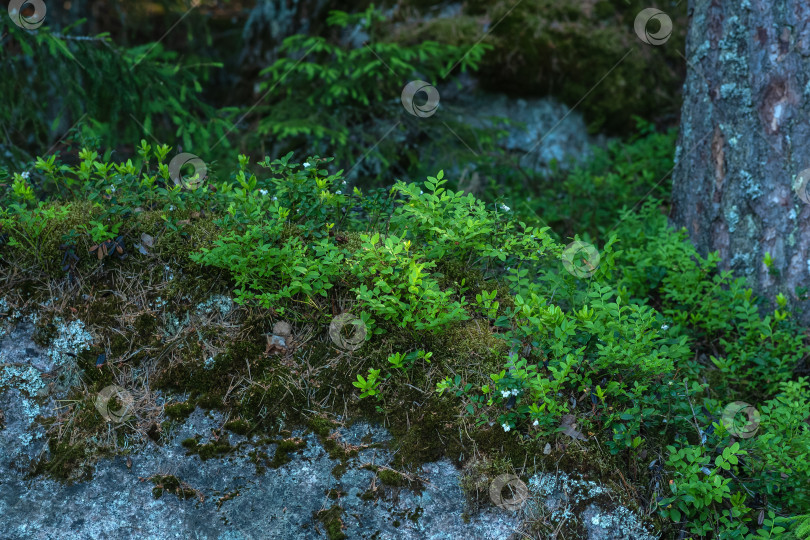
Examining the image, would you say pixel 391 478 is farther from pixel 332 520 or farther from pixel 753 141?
pixel 753 141

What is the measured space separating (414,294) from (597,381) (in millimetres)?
1001

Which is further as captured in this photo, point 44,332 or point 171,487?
point 44,332

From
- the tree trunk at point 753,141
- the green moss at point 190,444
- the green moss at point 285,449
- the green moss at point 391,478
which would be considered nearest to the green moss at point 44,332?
the green moss at point 190,444

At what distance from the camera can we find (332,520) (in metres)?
2.87

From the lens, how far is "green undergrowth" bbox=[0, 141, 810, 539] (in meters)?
3.02

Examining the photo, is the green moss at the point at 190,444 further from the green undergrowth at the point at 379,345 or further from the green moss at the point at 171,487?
the green moss at the point at 171,487

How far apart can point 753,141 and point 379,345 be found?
319cm

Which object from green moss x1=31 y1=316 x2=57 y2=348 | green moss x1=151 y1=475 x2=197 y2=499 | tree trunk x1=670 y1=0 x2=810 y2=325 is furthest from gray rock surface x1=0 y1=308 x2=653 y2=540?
tree trunk x1=670 y1=0 x2=810 y2=325

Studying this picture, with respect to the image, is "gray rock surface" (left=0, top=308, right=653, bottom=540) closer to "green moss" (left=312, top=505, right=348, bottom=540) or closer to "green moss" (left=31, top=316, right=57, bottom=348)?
"green moss" (left=312, top=505, right=348, bottom=540)

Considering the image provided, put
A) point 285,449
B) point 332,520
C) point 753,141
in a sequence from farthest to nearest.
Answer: point 753,141
point 285,449
point 332,520

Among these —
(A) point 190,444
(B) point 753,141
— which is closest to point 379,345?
(A) point 190,444

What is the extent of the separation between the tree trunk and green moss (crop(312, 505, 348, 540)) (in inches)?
130

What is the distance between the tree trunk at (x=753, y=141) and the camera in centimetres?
445

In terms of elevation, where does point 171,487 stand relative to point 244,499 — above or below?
below
